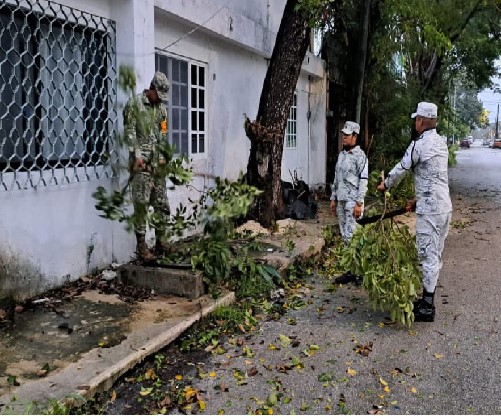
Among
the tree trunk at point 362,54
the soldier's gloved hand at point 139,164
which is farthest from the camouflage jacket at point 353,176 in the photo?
the tree trunk at point 362,54

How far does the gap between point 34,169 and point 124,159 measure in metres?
1.14

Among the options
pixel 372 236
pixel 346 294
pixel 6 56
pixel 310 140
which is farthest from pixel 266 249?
pixel 310 140

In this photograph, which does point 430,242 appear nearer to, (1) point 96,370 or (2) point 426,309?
(2) point 426,309

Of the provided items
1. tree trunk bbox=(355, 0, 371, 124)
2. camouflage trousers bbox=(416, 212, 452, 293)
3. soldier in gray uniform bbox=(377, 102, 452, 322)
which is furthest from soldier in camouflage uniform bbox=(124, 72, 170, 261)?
tree trunk bbox=(355, 0, 371, 124)

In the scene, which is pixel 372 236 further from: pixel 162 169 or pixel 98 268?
pixel 98 268

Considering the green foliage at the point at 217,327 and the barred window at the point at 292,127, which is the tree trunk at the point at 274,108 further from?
the barred window at the point at 292,127

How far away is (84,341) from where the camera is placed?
166 inches

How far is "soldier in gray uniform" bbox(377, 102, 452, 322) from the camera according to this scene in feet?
16.9

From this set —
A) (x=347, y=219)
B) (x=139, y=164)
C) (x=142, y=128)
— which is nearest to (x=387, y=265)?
(x=347, y=219)

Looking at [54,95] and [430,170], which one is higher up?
[54,95]

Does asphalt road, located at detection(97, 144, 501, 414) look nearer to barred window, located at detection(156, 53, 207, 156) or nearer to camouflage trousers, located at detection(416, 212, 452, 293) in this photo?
camouflage trousers, located at detection(416, 212, 452, 293)

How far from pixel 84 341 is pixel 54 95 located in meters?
2.40

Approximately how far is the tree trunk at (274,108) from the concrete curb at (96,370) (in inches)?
146

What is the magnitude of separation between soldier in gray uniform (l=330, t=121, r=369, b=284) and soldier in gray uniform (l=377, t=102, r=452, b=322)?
1.22 meters
